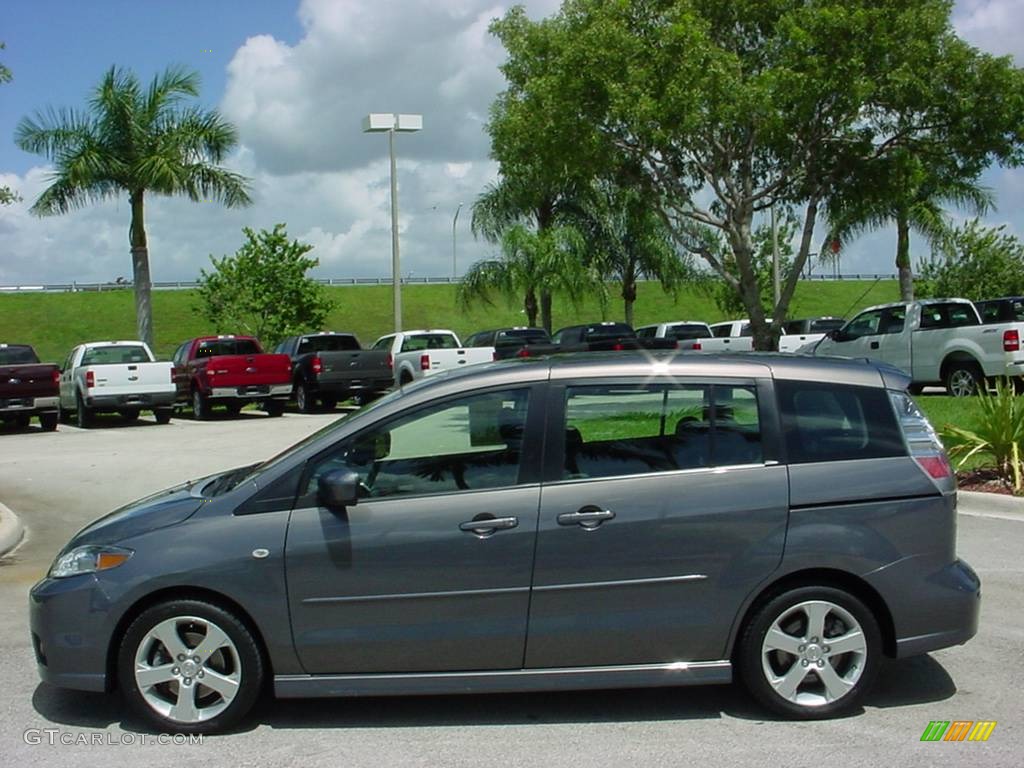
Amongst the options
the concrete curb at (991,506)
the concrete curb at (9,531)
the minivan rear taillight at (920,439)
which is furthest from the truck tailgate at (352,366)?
the minivan rear taillight at (920,439)

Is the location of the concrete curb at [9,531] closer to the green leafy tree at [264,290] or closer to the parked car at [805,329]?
the parked car at [805,329]

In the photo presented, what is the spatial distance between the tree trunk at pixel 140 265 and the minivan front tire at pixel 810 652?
92.7 feet

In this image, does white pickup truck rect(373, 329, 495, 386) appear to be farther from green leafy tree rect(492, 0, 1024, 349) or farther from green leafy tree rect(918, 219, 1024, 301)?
green leafy tree rect(918, 219, 1024, 301)

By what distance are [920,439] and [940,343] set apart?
15.7 metres

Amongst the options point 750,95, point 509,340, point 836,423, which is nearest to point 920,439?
point 836,423

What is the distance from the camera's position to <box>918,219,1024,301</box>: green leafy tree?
45.4 meters

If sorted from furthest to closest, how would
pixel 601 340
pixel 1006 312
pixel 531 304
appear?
1. pixel 531 304
2. pixel 601 340
3. pixel 1006 312

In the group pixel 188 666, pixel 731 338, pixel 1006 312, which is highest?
pixel 1006 312

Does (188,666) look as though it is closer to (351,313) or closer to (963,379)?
(963,379)

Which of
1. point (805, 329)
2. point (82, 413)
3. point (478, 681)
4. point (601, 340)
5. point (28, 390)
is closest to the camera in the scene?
point (478, 681)

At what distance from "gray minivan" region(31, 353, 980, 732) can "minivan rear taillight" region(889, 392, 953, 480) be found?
0.06 ft

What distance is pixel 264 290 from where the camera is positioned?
129 feet

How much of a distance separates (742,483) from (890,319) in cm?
1712

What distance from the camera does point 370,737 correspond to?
496 centimetres
